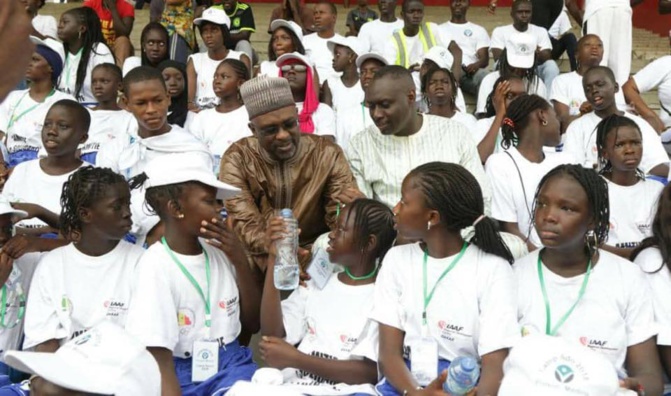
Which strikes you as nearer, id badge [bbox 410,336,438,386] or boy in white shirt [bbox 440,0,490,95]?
id badge [bbox 410,336,438,386]

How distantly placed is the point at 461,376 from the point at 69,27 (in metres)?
5.30

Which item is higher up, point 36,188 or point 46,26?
point 46,26

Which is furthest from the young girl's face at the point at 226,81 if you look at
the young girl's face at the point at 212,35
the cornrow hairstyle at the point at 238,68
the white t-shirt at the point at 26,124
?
the young girl's face at the point at 212,35

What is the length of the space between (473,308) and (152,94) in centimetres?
235

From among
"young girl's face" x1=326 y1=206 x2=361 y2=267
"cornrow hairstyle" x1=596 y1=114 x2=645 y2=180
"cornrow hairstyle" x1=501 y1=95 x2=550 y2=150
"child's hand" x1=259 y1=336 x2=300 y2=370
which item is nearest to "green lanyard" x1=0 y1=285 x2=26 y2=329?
"child's hand" x1=259 y1=336 x2=300 y2=370

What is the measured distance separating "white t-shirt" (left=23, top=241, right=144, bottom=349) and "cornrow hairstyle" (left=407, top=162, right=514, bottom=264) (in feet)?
4.34

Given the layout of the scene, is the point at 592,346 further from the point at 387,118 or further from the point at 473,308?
the point at 387,118

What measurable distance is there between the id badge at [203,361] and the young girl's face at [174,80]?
311 cm

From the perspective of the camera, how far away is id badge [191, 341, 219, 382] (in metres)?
3.60

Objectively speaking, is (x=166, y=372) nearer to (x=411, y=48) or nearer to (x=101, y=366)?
(x=101, y=366)

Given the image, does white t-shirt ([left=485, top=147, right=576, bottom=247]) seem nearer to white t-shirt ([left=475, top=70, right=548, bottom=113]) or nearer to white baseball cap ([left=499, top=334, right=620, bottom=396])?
white baseball cap ([left=499, top=334, right=620, bottom=396])

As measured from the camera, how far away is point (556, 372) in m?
2.02

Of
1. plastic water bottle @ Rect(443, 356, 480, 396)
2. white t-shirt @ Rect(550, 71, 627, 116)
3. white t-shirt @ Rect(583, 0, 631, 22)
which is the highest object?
white t-shirt @ Rect(583, 0, 631, 22)

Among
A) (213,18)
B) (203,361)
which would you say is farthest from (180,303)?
(213,18)
